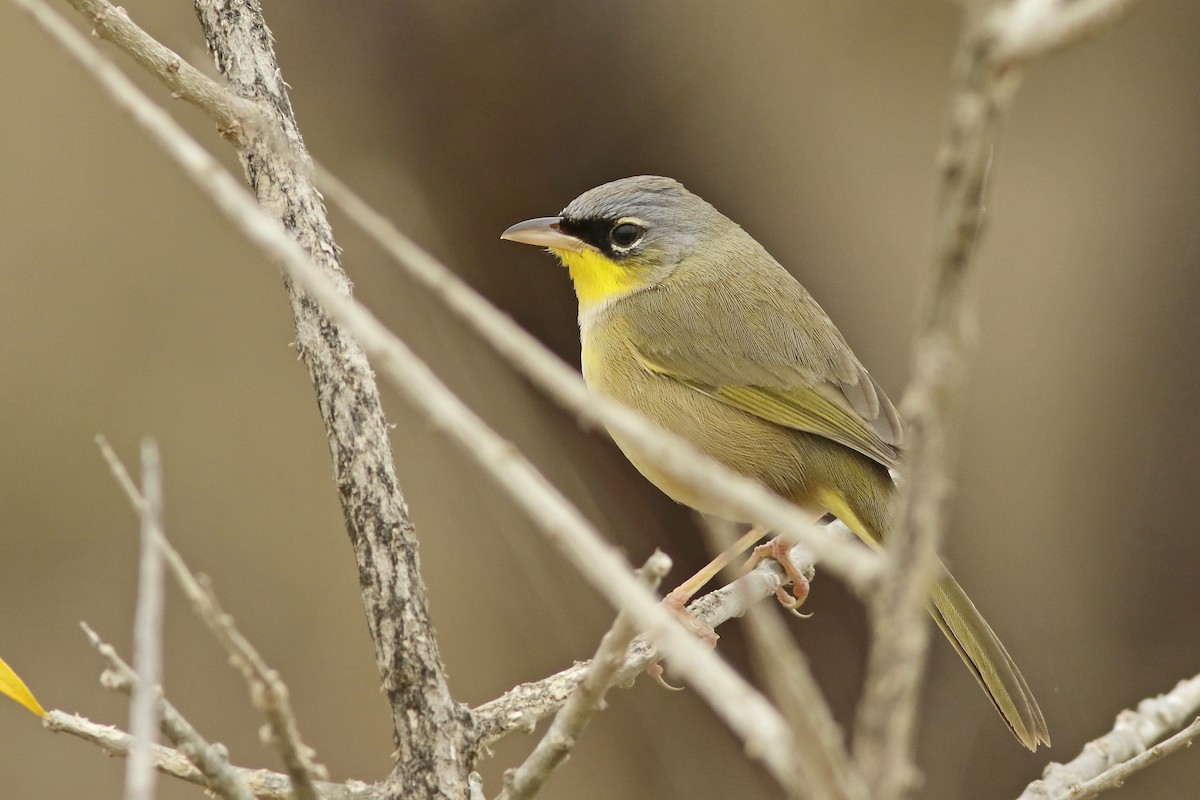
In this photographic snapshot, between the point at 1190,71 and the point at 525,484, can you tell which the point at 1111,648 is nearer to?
the point at 1190,71

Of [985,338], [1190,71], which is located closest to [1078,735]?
[985,338]

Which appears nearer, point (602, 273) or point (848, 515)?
point (848, 515)

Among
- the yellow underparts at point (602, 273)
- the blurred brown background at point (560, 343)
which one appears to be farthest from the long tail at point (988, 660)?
the blurred brown background at point (560, 343)

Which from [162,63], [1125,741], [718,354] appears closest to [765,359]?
[718,354]

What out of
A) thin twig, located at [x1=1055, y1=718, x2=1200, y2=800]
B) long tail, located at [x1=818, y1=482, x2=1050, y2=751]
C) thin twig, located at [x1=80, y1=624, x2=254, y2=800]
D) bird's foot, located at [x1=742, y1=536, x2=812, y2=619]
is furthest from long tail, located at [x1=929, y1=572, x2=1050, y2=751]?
thin twig, located at [x1=80, y1=624, x2=254, y2=800]

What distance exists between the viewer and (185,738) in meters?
1.68

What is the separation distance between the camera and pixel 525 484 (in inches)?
47.9

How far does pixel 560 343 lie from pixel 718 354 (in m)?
1.83

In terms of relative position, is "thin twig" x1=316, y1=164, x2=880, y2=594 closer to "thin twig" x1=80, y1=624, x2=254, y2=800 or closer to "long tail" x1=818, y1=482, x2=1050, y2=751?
"thin twig" x1=80, y1=624, x2=254, y2=800

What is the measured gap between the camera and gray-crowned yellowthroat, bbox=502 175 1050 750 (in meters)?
3.36

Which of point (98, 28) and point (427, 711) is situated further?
point (98, 28)

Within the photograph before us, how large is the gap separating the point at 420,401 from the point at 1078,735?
16.4ft

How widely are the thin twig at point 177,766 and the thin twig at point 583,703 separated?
0.37m

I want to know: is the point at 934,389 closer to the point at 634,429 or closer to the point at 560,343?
the point at 634,429
